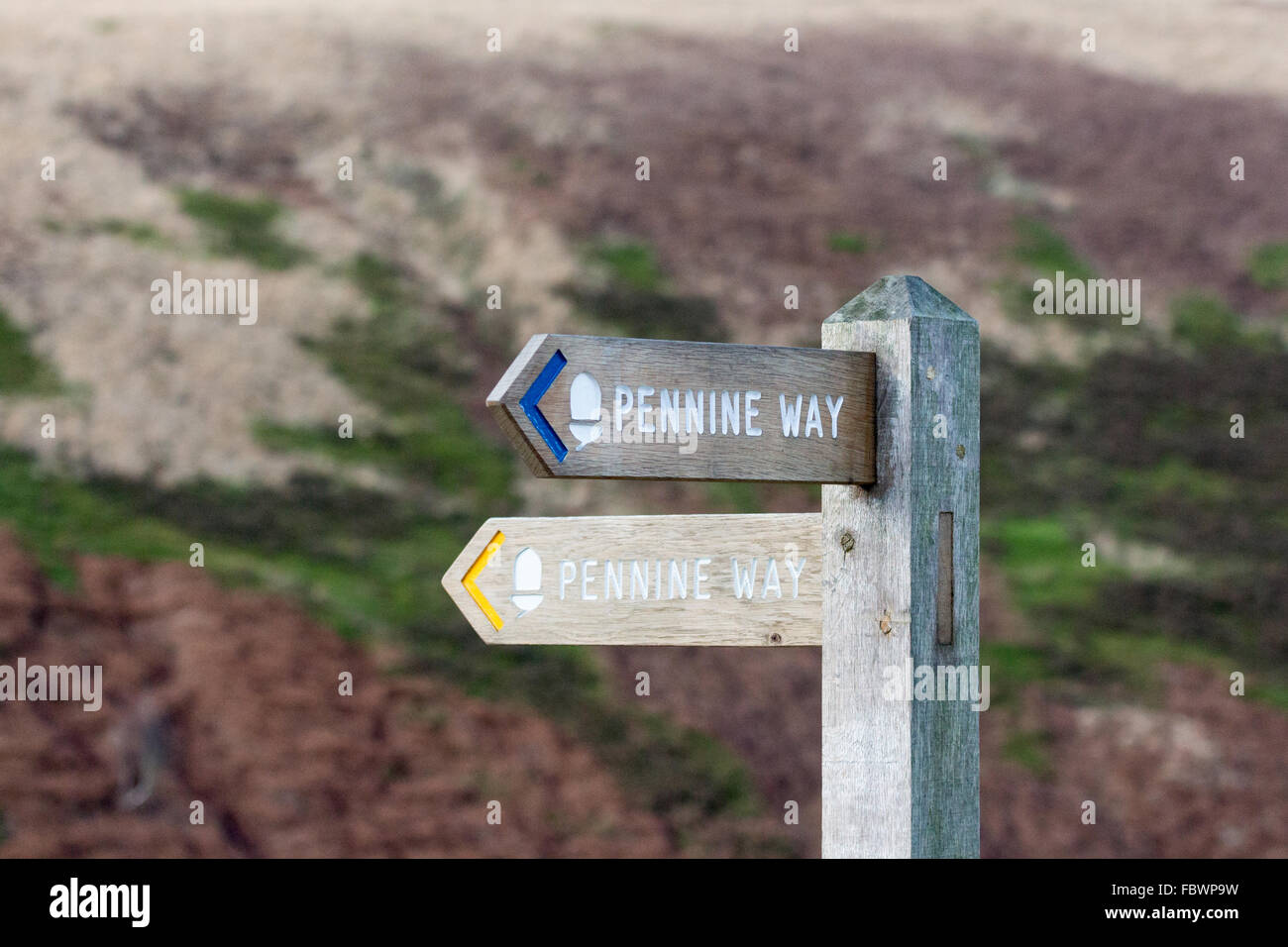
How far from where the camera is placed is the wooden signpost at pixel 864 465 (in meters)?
2.70

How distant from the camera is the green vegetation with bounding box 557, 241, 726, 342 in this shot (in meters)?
13.8

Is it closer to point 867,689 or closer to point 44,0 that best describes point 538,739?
point 867,689

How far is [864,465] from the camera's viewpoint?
286 cm

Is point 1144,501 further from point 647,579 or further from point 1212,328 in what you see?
point 647,579

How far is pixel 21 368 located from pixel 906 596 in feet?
34.4

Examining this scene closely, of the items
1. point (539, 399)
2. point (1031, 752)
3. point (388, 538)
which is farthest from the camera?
point (388, 538)

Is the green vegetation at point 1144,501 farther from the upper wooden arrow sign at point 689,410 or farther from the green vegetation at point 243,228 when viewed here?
the upper wooden arrow sign at point 689,410

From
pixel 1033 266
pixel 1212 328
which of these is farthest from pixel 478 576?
pixel 1212 328

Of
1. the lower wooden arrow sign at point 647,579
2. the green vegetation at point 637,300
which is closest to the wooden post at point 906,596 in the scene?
the lower wooden arrow sign at point 647,579

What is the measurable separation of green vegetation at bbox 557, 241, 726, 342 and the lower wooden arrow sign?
9.86 meters

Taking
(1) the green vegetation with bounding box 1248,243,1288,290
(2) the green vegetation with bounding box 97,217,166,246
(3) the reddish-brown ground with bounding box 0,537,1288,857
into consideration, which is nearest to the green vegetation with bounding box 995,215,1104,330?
(1) the green vegetation with bounding box 1248,243,1288,290

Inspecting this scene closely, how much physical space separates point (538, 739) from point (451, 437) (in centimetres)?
336

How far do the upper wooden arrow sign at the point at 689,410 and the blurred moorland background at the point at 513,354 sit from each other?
6635 millimetres

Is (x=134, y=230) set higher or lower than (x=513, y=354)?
higher
